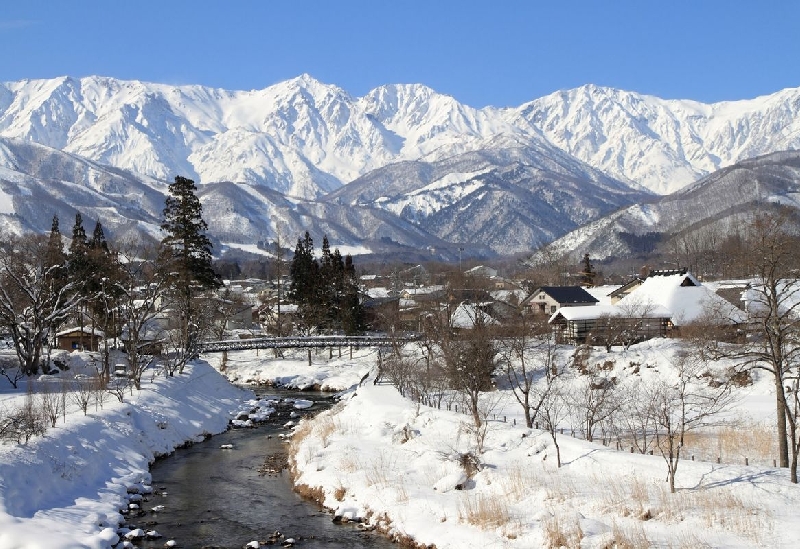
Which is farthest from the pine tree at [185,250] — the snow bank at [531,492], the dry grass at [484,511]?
the dry grass at [484,511]

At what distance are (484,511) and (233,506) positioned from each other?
30.8ft

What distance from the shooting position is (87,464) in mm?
27781

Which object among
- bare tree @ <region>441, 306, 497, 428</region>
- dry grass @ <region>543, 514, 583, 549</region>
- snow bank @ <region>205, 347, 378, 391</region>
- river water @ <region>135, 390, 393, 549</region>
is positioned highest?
bare tree @ <region>441, 306, 497, 428</region>

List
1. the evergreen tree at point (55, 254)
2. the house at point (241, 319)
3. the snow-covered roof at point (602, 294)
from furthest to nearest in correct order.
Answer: the house at point (241, 319) → the snow-covered roof at point (602, 294) → the evergreen tree at point (55, 254)

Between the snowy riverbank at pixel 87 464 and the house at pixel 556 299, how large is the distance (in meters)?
54.5

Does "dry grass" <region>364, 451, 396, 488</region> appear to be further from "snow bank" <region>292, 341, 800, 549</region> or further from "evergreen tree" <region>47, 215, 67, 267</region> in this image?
"evergreen tree" <region>47, 215, 67, 267</region>

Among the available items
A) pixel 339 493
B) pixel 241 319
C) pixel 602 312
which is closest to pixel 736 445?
pixel 339 493

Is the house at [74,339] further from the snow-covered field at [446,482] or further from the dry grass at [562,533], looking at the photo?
the dry grass at [562,533]

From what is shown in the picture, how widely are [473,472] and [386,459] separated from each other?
491cm

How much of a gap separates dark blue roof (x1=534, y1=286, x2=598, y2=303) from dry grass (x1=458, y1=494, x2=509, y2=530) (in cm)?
6893

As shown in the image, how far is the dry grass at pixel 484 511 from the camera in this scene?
72.9 ft

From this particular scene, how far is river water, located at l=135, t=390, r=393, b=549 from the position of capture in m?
23.6

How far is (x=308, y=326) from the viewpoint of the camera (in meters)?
80.9

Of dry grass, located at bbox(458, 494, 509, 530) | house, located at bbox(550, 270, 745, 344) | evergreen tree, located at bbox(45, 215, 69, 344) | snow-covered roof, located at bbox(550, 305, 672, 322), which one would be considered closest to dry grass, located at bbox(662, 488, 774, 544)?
dry grass, located at bbox(458, 494, 509, 530)
